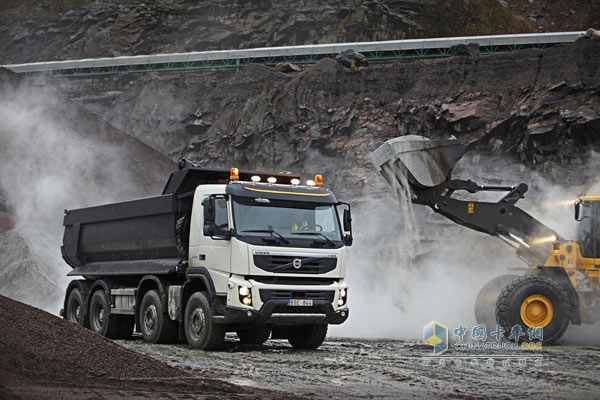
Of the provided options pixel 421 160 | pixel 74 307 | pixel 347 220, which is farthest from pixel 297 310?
pixel 74 307

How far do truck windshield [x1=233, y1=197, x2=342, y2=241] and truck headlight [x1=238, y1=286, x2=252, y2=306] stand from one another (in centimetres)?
89

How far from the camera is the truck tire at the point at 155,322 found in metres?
13.8

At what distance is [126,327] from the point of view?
628 inches

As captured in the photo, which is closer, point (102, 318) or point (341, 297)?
point (341, 297)

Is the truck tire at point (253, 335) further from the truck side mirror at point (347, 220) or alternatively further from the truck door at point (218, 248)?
the truck side mirror at point (347, 220)

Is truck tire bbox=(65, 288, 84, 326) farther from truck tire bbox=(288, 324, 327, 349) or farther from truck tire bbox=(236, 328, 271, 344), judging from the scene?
truck tire bbox=(288, 324, 327, 349)

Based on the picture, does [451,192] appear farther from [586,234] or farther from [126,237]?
[126,237]

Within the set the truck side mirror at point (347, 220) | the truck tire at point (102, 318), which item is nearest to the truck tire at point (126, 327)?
the truck tire at point (102, 318)

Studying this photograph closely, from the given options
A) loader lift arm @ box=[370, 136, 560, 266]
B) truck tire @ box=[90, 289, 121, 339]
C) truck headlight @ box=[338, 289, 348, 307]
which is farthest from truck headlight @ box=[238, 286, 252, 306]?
loader lift arm @ box=[370, 136, 560, 266]

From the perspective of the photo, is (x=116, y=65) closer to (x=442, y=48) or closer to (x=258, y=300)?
(x=442, y=48)

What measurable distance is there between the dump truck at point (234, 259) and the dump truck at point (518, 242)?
277 cm

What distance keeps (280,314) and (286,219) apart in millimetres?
1600

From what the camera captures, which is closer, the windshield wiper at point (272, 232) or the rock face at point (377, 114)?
the windshield wiper at point (272, 232)

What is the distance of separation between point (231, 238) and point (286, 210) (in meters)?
1.17
